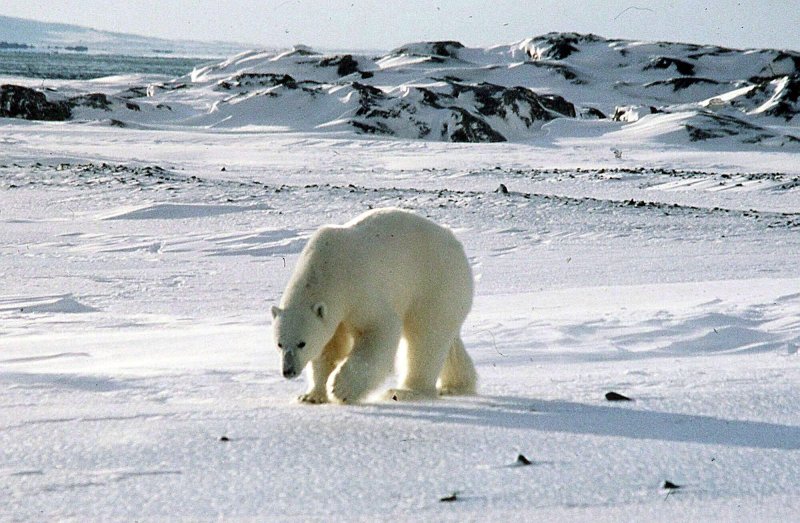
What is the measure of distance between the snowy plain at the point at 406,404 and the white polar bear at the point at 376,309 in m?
0.19

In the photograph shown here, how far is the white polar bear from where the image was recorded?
4418 millimetres

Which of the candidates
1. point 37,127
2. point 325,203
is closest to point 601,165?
point 325,203

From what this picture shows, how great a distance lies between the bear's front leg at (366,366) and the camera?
14.4ft

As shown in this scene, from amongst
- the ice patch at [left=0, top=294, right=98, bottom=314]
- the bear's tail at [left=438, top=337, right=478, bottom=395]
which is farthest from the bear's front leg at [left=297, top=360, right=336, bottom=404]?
the ice patch at [left=0, top=294, right=98, bottom=314]

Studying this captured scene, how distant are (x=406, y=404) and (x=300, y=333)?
53cm

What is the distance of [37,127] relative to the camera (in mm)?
28688

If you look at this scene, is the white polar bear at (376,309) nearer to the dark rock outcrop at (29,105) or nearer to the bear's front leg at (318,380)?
the bear's front leg at (318,380)

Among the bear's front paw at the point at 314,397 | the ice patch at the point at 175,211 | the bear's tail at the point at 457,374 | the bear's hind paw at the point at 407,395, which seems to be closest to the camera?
the bear's front paw at the point at 314,397

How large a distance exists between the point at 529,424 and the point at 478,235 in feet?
23.4

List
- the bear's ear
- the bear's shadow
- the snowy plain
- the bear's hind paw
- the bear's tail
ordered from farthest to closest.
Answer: the bear's tail, the bear's hind paw, the bear's ear, the bear's shadow, the snowy plain

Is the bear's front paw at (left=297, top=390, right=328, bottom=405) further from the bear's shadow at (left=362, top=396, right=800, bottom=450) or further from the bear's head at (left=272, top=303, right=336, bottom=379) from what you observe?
the bear's shadow at (left=362, top=396, right=800, bottom=450)

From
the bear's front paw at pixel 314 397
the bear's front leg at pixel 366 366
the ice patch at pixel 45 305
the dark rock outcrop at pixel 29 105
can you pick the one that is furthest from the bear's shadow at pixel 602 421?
the dark rock outcrop at pixel 29 105

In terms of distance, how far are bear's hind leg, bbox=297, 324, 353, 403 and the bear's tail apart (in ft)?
1.60

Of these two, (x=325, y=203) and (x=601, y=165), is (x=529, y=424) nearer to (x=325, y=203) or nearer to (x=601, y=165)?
(x=325, y=203)
